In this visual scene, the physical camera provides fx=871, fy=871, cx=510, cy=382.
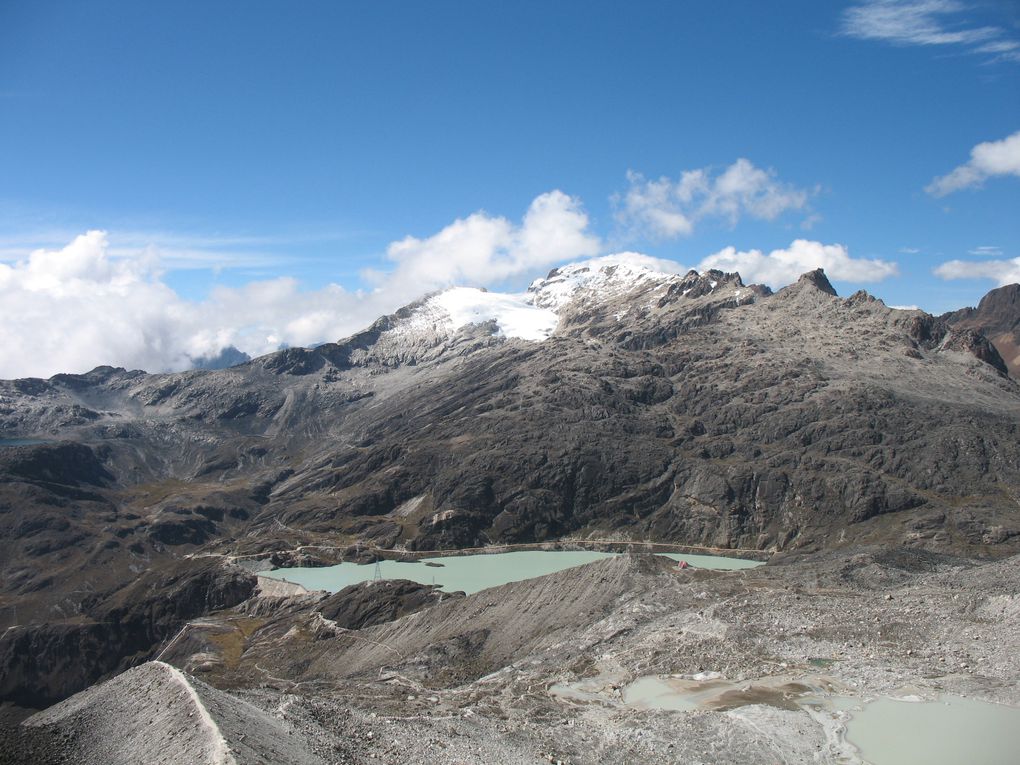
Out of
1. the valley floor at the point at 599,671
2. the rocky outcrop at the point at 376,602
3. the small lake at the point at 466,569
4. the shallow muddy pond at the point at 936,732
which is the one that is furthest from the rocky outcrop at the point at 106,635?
the shallow muddy pond at the point at 936,732

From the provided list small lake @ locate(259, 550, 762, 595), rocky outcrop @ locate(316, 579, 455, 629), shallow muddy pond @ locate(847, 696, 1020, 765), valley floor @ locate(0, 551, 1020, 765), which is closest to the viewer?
valley floor @ locate(0, 551, 1020, 765)

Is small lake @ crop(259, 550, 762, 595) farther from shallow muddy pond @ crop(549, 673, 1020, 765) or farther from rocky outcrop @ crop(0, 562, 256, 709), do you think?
shallow muddy pond @ crop(549, 673, 1020, 765)

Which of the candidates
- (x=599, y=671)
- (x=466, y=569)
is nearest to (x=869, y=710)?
(x=599, y=671)

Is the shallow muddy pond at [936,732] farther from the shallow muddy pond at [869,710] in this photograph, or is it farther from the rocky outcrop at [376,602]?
the rocky outcrop at [376,602]

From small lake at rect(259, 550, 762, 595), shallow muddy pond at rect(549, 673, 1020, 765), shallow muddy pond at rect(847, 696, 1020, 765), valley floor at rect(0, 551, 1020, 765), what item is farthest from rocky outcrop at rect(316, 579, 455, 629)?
shallow muddy pond at rect(847, 696, 1020, 765)

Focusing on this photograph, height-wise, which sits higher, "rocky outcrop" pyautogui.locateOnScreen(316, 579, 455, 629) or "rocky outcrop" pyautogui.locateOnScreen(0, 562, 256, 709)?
"rocky outcrop" pyautogui.locateOnScreen(316, 579, 455, 629)

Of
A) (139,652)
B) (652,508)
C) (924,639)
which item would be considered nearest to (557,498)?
(652,508)

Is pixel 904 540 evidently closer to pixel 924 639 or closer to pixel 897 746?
pixel 924 639

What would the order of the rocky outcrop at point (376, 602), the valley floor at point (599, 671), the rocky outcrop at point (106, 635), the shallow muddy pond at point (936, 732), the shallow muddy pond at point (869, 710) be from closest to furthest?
the valley floor at point (599, 671) < the shallow muddy pond at point (936, 732) < the shallow muddy pond at point (869, 710) < the rocky outcrop at point (376, 602) < the rocky outcrop at point (106, 635)
